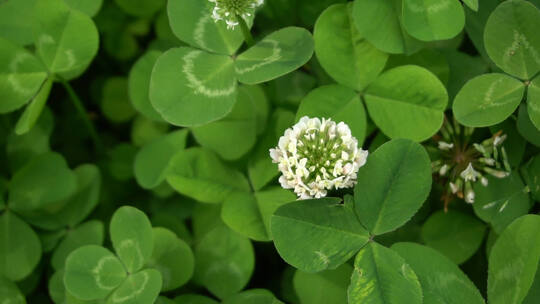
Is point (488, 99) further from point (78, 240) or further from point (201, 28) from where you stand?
point (78, 240)

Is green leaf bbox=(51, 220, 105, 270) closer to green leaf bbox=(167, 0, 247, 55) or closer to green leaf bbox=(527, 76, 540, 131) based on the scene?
green leaf bbox=(167, 0, 247, 55)

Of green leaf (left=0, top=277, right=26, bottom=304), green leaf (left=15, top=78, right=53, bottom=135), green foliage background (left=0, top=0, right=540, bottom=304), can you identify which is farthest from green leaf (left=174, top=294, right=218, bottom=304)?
green leaf (left=15, top=78, right=53, bottom=135)

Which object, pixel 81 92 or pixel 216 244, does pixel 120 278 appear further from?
pixel 81 92

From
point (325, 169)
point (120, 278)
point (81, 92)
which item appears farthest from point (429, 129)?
point (81, 92)

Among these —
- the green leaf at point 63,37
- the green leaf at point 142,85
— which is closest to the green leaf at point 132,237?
the green leaf at point 142,85

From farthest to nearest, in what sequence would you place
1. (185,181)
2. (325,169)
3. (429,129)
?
(185,181), (429,129), (325,169)

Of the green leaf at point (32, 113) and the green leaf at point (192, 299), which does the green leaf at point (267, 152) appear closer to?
the green leaf at point (192, 299)

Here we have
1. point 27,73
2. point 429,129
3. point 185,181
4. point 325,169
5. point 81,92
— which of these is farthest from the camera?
point 81,92

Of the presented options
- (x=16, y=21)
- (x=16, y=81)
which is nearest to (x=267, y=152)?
(x=16, y=81)
